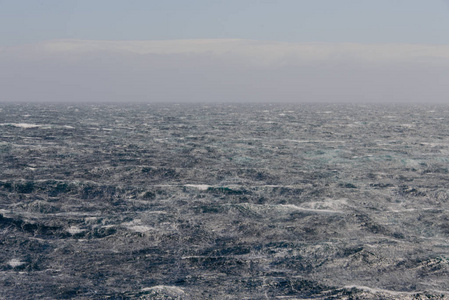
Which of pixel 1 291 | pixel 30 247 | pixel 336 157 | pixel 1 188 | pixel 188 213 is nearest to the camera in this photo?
pixel 1 291

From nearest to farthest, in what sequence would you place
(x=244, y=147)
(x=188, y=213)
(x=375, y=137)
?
(x=188, y=213)
(x=244, y=147)
(x=375, y=137)

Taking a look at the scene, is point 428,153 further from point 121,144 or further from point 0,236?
point 0,236

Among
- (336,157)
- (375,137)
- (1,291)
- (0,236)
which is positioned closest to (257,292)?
(1,291)

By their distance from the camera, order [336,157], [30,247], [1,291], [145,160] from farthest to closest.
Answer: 1. [336,157]
2. [145,160]
3. [30,247]
4. [1,291]

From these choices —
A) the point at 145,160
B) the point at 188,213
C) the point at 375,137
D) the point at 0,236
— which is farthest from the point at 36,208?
the point at 375,137

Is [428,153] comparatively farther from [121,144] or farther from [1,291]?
[1,291]

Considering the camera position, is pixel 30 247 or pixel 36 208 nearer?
pixel 30 247
